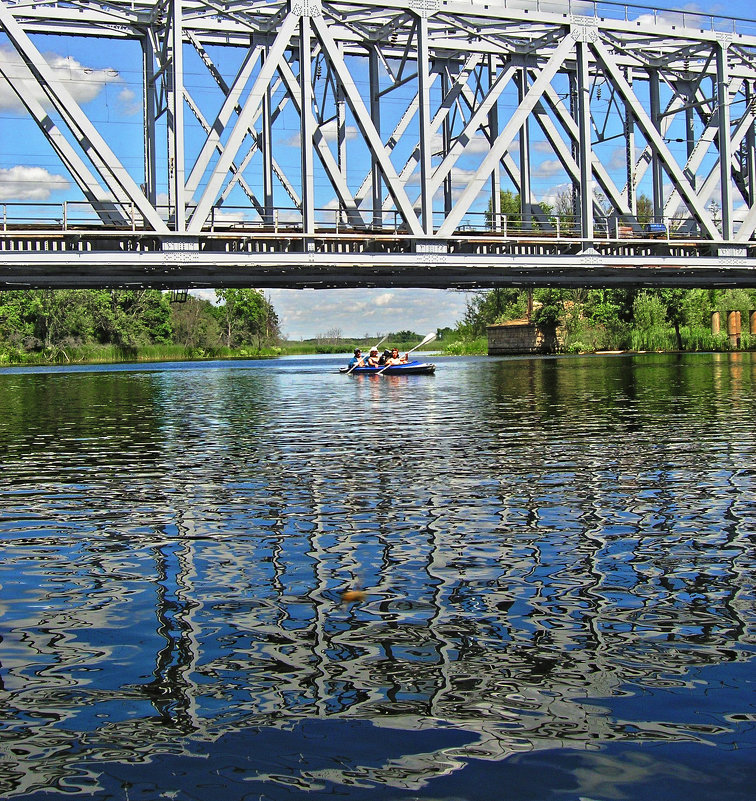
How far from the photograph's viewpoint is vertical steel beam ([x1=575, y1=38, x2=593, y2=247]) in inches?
1604

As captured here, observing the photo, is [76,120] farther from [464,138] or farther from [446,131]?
[446,131]

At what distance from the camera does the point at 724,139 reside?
1801 inches

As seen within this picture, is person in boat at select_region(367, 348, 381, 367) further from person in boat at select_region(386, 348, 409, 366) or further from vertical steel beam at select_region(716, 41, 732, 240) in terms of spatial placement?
vertical steel beam at select_region(716, 41, 732, 240)

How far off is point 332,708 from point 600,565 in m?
3.58

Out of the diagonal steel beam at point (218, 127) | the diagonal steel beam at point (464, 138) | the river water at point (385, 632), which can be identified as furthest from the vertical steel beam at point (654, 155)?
the river water at point (385, 632)

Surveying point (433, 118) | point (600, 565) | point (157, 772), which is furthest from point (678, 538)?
point (433, 118)

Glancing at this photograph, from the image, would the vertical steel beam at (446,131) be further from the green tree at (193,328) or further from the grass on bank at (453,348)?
the green tree at (193,328)

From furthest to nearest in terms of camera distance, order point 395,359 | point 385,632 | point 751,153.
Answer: point 395,359, point 751,153, point 385,632

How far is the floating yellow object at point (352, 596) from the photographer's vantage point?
22.9 ft

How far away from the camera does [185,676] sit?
17.9 ft

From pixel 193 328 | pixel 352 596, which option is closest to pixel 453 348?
pixel 193 328

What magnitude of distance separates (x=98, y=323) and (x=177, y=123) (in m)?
80.4

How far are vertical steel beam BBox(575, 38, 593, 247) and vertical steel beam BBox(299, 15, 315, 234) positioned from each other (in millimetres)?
11607

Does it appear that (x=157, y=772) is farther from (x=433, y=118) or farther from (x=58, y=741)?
(x=433, y=118)
